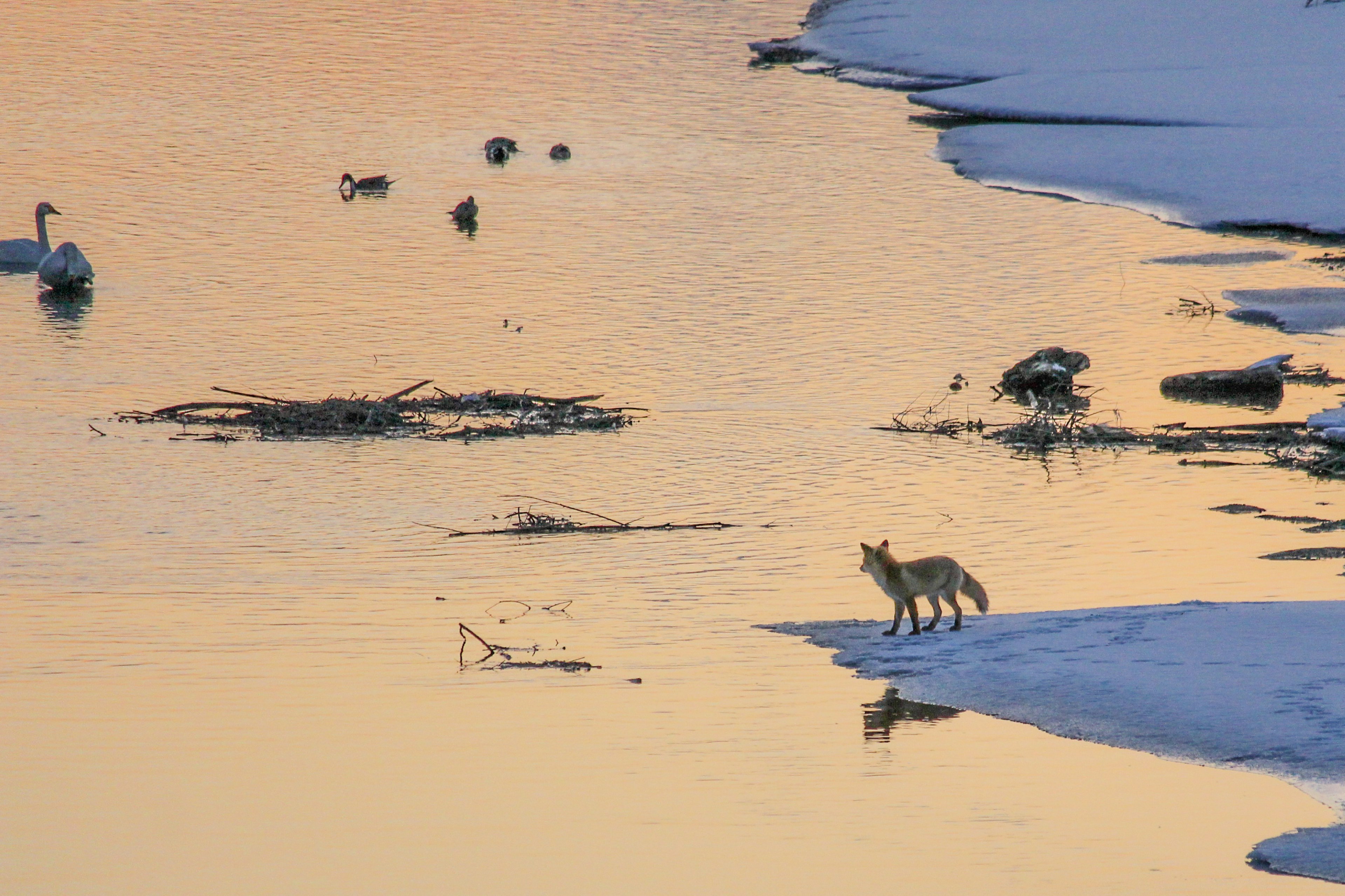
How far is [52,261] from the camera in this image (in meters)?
19.6

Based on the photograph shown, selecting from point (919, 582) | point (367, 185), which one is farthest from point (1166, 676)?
point (367, 185)

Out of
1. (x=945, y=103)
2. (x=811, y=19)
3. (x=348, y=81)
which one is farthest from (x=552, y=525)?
(x=811, y=19)

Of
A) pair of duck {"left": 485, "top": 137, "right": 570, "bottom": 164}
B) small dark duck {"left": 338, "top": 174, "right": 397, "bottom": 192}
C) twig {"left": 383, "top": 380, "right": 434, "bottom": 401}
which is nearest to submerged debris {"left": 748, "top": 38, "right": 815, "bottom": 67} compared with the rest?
pair of duck {"left": 485, "top": 137, "right": 570, "bottom": 164}

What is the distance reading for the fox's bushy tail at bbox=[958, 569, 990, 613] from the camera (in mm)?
9211

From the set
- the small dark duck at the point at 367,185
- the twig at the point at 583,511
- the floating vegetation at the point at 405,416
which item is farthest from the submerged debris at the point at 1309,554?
the small dark duck at the point at 367,185

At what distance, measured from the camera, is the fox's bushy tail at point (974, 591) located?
30.2 ft

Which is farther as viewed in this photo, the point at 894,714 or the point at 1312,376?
the point at 1312,376

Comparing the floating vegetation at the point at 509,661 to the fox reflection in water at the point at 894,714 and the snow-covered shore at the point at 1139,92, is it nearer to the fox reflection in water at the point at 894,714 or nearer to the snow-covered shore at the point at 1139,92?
the fox reflection in water at the point at 894,714

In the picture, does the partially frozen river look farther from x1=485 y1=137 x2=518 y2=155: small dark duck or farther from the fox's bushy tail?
the fox's bushy tail

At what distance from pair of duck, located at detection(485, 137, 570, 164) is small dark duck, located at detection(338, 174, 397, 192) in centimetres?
231

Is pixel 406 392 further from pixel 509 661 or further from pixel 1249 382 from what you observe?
pixel 1249 382

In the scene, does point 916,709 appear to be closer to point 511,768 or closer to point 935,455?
point 511,768

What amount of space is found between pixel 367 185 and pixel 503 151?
280 cm

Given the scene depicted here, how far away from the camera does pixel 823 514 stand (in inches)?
493
